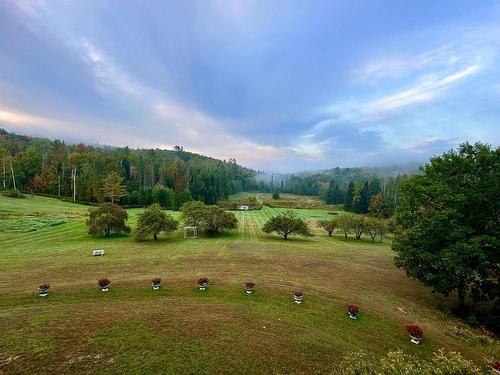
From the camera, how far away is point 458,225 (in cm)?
2178

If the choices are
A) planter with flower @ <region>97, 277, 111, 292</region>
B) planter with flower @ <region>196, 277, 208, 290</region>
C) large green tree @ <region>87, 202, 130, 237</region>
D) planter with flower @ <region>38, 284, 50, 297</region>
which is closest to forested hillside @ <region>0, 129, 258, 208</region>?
large green tree @ <region>87, 202, 130, 237</region>

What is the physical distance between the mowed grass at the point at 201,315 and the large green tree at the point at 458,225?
3.25 meters

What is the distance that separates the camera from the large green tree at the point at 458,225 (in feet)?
68.3

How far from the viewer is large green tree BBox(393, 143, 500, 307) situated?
68.3 feet

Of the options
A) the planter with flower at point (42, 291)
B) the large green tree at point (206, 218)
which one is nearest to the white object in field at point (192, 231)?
the large green tree at point (206, 218)

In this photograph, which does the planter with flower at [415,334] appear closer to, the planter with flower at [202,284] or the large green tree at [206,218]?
the planter with flower at [202,284]

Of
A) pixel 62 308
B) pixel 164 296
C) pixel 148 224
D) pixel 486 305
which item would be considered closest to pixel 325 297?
pixel 164 296

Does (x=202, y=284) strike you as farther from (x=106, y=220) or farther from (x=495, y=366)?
(x=106, y=220)

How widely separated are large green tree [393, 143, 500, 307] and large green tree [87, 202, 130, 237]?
39013 mm

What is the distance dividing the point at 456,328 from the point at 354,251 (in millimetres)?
21887

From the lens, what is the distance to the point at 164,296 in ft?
64.2

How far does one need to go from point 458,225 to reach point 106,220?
4358cm

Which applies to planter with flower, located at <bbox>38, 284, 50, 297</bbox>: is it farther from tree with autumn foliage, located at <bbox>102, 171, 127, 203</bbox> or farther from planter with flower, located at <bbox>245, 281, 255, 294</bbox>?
tree with autumn foliage, located at <bbox>102, 171, 127, 203</bbox>

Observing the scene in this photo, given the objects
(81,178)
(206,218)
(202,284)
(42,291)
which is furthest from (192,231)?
A: (81,178)
